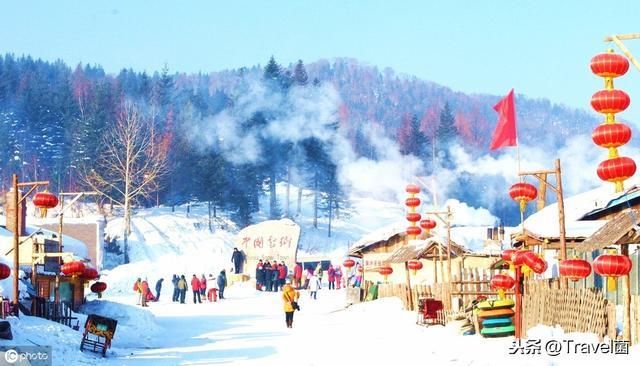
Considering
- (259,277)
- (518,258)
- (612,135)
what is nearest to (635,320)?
(612,135)

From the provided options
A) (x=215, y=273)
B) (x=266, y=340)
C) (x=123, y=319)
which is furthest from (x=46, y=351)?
(x=215, y=273)

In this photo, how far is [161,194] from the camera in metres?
80.6

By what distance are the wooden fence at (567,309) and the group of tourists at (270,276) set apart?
82.9 ft

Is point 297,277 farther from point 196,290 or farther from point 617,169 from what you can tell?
point 617,169

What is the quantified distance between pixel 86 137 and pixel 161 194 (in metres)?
8.40

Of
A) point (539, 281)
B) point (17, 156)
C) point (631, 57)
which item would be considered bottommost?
point (539, 281)

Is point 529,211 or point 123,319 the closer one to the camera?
point 123,319

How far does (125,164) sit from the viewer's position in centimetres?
7275

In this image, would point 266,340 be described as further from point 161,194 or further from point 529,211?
point 529,211

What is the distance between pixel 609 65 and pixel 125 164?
2352 inches

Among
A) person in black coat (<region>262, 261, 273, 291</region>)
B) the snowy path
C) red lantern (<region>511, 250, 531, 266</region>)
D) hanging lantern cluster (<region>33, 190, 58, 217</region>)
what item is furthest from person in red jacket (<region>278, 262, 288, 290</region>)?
red lantern (<region>511, 250, 531, 266</region>)

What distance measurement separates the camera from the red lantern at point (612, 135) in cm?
1680

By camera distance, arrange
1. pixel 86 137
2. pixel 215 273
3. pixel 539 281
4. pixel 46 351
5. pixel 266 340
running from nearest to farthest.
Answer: pixel 46 351 → pixel 539 281 → pixel 266 340 → pixel 215 273 → pixel 86 137

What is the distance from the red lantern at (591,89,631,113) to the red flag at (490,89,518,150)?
506cm
